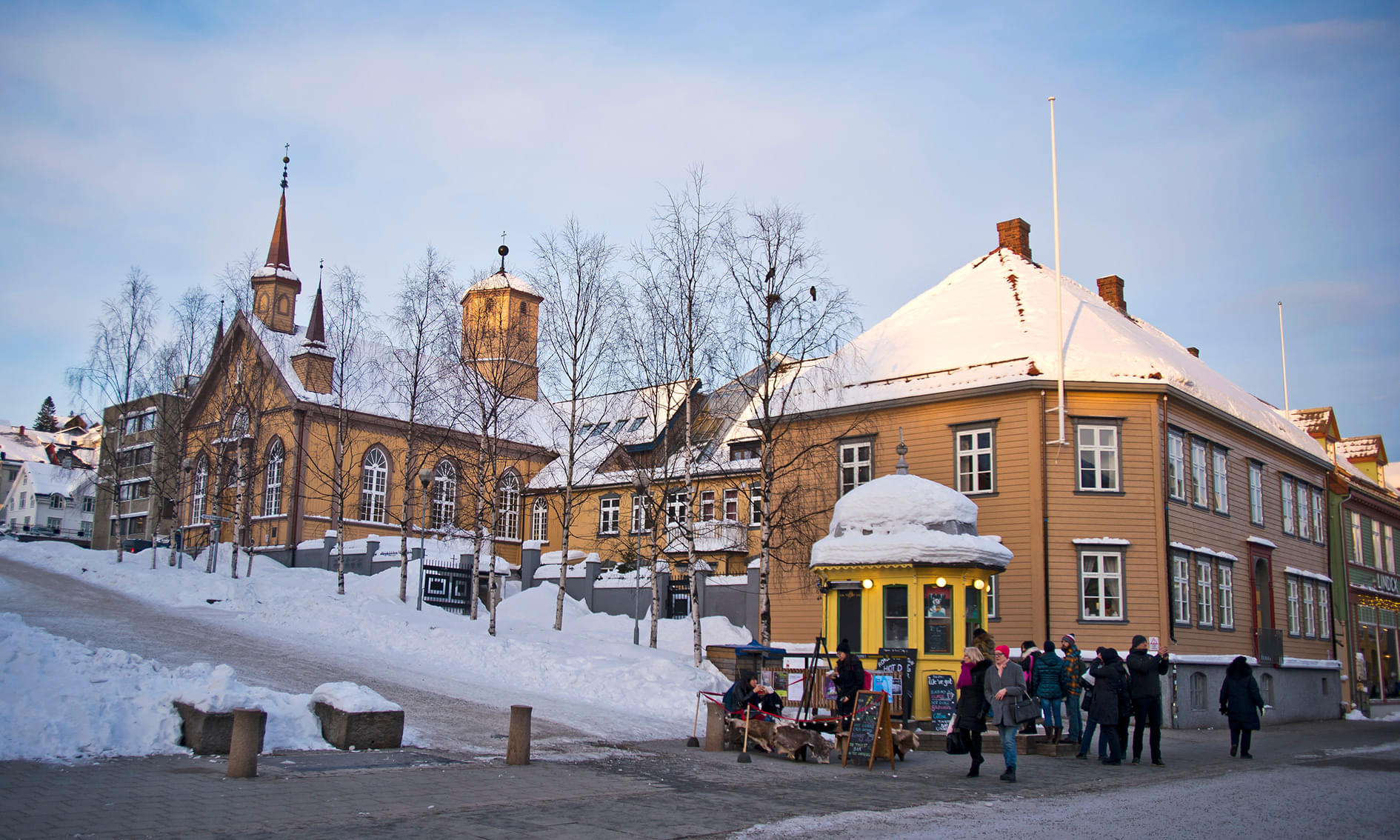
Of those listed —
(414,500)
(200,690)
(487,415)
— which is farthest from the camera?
(414,500)

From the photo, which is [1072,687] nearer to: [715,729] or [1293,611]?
[715,729]

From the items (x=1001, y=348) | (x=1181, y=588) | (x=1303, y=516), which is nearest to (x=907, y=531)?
(x=1001, y=348)

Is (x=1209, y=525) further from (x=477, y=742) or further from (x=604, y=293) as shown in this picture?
(x=477, y=742)

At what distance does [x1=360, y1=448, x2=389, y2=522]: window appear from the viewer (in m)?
48.8

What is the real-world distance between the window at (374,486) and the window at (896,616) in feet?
113

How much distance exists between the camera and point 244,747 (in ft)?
34.2

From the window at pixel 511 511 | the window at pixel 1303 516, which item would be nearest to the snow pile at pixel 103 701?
the window at pixel 1303 516

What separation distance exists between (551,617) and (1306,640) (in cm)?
2444

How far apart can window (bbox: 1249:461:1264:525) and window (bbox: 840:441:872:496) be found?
11.9m

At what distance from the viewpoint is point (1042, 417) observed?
27.1m

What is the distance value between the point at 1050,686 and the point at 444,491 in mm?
38331

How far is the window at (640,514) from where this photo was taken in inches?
1277

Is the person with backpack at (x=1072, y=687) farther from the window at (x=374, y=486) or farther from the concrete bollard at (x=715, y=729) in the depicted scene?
the window at (x=374, y=486)

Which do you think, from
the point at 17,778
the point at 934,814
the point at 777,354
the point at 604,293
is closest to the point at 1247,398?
the point at 777,354
